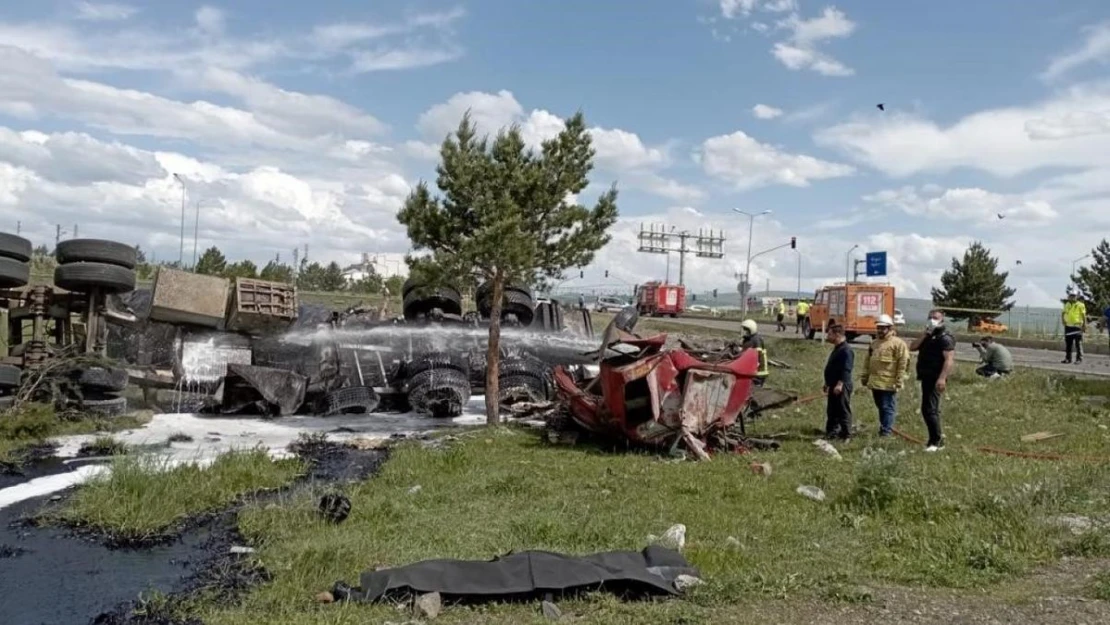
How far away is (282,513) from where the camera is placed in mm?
7371

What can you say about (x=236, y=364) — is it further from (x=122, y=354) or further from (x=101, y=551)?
(x=101, y=551)

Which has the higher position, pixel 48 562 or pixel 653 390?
pixel 653 390

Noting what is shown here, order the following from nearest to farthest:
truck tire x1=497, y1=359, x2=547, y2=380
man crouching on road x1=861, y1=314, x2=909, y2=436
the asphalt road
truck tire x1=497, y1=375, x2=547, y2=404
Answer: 1. man crouching on road x1=861, y1=314, x2=909, y2=436
2. truck tire x1=497, y1=375, x2=547, y2=404
3. truck tire x1=497, y1=359, x2=547, y2=380
4. the asphalt road

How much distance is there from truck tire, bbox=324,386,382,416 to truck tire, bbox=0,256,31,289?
4734 millimetres

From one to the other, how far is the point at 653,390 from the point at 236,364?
7.52 m

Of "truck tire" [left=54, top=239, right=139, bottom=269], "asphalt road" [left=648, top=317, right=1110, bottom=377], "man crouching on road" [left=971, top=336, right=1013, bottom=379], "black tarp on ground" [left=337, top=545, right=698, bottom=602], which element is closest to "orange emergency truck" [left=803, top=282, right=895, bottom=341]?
"asphalt road" [left=648, top=317, right=1110, bottom=377]

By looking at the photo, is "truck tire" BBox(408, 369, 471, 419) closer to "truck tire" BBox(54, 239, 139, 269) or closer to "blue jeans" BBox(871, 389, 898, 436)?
"truck tire" BBox(54, 239, 139, 269)

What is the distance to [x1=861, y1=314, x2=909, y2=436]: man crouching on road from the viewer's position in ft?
36.4

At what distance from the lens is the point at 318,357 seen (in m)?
15.8

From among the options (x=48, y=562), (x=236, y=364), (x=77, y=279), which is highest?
(x=77, y=279)

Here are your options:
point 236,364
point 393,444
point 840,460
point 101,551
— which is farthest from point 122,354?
point 840,460

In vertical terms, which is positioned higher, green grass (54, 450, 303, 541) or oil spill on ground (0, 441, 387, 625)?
green grass (54, 450, 303, 541)

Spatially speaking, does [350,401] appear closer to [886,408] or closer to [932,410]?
[886,408]

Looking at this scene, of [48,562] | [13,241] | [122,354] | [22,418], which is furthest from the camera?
[122,354]
